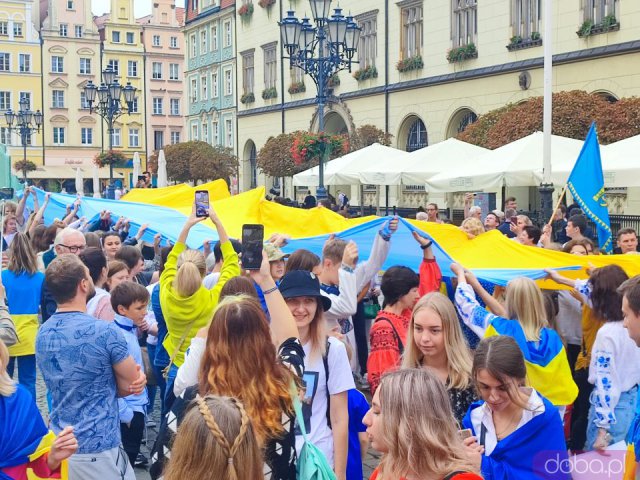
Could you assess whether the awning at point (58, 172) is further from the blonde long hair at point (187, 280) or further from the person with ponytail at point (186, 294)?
the blonde long hair at point (187, 280)

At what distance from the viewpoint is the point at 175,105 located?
270ft

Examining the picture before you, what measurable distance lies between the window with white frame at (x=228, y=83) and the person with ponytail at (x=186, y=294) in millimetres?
44501

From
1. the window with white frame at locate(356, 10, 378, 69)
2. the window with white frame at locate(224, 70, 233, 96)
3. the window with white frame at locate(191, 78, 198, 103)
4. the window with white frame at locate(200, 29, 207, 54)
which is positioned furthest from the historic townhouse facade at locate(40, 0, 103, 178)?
the window with white frame at locate(356, 10, 378, 69)

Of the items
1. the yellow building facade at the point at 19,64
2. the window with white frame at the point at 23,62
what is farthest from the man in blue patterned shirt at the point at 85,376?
the window with white frame at the point at 23,62

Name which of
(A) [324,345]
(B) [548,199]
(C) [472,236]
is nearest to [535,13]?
(B) [548,199]

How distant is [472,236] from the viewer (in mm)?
9062

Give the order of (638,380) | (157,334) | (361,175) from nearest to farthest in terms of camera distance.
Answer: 1. (638,380)
2. (157,334)
3. (361,175)

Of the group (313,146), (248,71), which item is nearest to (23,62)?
(248,71)

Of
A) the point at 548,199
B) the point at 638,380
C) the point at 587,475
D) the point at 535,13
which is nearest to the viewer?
the point at 587,475

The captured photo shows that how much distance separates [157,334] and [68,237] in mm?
1755

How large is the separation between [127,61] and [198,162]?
128 ft

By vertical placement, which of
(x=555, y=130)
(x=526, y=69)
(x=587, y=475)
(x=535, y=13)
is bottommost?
(x=587, y=475)

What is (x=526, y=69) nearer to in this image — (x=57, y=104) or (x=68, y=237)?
(x=68, y=237)

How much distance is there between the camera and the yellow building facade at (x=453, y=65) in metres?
25.2
